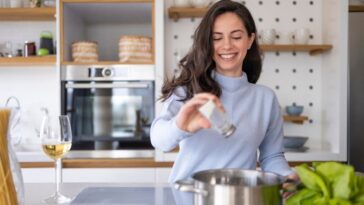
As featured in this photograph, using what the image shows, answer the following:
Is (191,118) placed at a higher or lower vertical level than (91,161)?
higher

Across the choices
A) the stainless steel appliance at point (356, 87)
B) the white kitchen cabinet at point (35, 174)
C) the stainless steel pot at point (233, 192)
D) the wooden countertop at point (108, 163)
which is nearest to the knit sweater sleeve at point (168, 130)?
the stainless steel pot at point (233, 192)

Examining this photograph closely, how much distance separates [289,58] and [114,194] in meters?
2.07

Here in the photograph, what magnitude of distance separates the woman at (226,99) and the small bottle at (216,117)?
37 centimetres

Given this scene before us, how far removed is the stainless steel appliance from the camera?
2.76m

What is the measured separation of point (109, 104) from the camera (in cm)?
248

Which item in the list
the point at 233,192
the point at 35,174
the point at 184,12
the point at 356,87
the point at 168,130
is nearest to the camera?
the point at 233,192

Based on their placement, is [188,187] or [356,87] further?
[356,87]

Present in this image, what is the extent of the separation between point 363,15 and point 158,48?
149cm

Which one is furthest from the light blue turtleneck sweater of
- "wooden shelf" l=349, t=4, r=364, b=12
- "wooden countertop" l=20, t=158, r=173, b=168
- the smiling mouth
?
"wooden shelf" l=349, t=4, r=364, b=12

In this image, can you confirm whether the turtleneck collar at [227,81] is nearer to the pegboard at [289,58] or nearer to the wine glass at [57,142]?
the wine glass at [57,142]

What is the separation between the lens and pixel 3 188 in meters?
0.78

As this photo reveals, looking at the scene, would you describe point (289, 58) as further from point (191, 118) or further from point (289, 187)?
point (289, 187)

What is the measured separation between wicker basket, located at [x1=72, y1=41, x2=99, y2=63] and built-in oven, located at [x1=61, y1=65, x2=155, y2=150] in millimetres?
52

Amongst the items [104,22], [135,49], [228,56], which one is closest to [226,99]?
[228,56]
